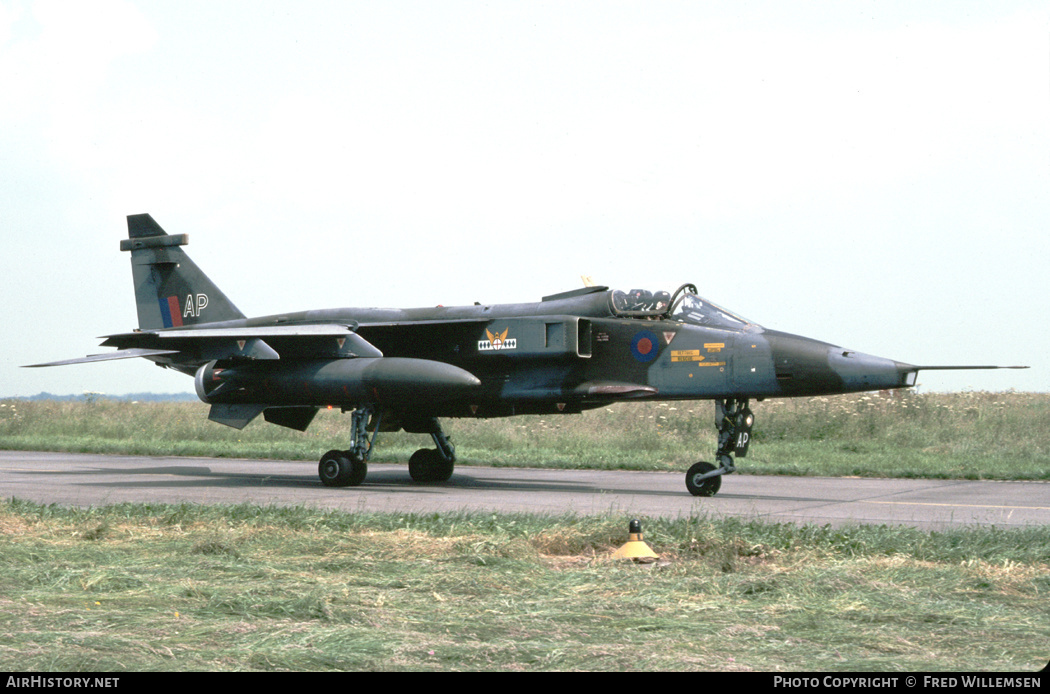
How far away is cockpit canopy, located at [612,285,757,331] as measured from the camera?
14.8 meters

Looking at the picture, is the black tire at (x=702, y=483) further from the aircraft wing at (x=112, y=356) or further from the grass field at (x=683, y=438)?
the aircraft wing at (x=112, y=356)

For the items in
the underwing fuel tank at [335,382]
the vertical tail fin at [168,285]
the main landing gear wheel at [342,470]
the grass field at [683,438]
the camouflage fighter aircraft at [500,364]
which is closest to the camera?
the camouflage fighter aircraft at [500,364]

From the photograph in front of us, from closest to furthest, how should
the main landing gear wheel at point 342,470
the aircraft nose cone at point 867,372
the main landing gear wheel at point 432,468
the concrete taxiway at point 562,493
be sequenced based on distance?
the concrete taxiway at point 562,493 < the aircraft nose cone at point 867,372 < the main landing gear wheel at point 342,470 < the main landing gear wheel at point 432,468

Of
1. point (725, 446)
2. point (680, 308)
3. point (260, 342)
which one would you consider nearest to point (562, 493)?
point (725, 446)

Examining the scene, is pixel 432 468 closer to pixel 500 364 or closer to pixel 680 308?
pixel 500 364

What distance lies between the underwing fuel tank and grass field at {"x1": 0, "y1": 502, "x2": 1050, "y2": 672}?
17.2 feet

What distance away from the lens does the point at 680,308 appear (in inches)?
596

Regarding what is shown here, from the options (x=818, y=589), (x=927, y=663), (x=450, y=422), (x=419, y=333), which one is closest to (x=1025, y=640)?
(x=927, y=663)

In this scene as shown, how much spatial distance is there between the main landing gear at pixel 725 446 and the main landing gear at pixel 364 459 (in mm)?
4996

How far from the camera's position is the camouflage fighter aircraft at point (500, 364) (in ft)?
46.5

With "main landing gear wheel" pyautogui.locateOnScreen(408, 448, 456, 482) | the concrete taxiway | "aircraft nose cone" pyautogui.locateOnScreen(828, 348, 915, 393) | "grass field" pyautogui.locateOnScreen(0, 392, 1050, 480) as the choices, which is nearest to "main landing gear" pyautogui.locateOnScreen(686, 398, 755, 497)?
the concrete taxiway

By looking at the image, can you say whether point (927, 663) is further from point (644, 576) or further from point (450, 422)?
point (450, 422)

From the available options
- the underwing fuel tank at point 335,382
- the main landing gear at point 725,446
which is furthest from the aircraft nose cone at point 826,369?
the underwing fuel tank at point 335,382

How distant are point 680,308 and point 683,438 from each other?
36.8 feet
